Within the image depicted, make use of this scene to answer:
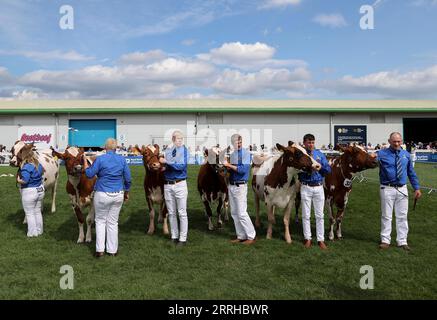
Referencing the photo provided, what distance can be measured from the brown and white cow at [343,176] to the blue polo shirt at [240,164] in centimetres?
209

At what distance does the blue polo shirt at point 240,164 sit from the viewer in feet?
25.3

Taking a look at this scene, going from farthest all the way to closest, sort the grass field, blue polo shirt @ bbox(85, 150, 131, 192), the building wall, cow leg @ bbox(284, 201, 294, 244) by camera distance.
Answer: the building wall → cow leg @ bbox(284, 201, 294, 244) → blue polo shirt @ bbox(85, 150, 131, 192) → the grass field

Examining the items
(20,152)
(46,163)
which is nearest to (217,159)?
(20,152)

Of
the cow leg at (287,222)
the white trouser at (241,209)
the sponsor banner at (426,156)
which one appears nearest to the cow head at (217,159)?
the white trouser at (241,209)

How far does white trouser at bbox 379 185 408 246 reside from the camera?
7.51 metres

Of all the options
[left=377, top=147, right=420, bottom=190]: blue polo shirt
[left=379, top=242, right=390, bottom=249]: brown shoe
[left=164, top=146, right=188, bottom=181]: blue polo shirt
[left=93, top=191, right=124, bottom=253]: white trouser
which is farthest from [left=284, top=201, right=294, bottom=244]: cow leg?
[left=93, top=191, right=124, bottom=253]: white trouser

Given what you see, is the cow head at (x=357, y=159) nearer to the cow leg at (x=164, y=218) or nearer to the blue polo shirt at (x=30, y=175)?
the cow leg at (x=164, y=218)

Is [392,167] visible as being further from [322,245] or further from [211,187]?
[211,187]

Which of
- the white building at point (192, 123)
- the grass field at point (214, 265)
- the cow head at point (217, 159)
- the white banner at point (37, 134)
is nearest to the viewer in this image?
the grass field at point (214, 265)

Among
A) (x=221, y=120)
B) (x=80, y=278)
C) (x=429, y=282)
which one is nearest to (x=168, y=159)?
(x=80, y=278)

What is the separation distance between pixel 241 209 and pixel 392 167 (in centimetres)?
312

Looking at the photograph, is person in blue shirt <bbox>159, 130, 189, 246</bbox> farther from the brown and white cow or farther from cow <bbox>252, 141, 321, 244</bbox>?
the brown and white cow

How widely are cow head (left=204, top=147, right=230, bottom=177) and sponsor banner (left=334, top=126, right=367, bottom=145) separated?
33568mm
